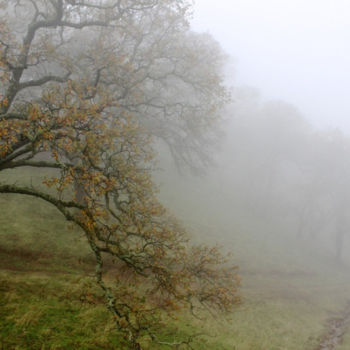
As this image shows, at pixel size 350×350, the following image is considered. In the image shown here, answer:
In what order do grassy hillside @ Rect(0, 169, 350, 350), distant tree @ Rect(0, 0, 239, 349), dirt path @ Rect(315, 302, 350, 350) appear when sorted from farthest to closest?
dirt path @ Rect(315, 302, 350, 350)
grassy hillside @ Rect(0, 169, 350, 350)
distant tree @ Rect(0, 0, 239, 349)

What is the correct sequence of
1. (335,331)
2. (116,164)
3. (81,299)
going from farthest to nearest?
(335,331) → (116,164) → (81,299)

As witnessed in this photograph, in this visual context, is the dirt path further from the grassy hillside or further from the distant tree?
the distant tree

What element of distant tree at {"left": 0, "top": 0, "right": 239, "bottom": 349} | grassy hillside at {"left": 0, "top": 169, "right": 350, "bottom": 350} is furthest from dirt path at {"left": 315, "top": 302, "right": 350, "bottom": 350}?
distant tree at {"left": 0, "top": 0, "right": 239, "bottom": 349}

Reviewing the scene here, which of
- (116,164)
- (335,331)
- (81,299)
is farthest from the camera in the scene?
(335,331)

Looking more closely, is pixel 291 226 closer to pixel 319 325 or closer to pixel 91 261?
pixel 319 325

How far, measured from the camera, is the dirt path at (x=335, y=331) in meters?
18.8

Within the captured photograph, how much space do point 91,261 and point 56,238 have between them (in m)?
2.73

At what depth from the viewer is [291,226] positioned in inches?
2151

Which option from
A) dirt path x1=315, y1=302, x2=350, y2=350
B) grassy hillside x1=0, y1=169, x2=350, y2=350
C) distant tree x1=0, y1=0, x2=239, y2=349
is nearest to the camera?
distant tree x1=0, y1=0, x2=239, y2=349

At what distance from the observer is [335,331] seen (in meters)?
21.6

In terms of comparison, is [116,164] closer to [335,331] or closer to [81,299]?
[81,299]

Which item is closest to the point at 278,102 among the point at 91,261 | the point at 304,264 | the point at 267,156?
the point at 267,156

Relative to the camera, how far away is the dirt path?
18.8 m

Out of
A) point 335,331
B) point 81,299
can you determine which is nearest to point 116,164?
point 81,299
